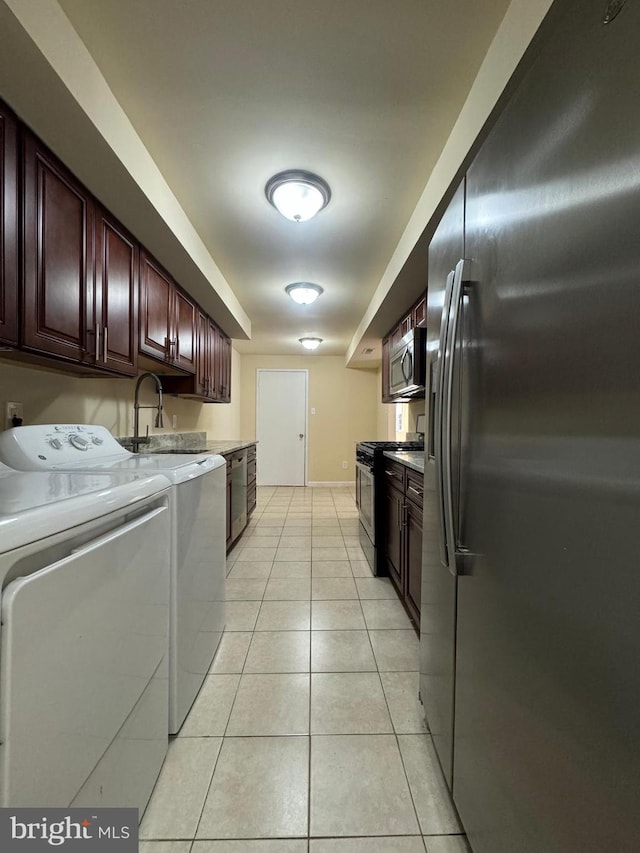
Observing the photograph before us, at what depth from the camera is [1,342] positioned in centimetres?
123

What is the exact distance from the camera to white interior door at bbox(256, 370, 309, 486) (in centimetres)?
666

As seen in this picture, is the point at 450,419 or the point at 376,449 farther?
the point at 376,449

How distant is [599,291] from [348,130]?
1.60 m

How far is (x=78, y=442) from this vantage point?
5.48 feet

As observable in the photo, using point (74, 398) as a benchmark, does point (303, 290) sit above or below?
above

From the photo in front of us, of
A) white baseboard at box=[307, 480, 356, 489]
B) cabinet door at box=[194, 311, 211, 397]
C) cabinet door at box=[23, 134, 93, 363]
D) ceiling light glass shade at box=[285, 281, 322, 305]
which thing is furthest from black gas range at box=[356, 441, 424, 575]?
white baseboard at box=[307, 480, 356, 489]

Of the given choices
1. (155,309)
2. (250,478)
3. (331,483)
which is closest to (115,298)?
(155,309)

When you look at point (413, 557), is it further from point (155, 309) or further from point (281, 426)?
point (281, 426)

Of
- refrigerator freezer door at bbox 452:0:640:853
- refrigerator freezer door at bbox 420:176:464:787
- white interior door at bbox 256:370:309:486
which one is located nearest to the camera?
refrigerator freezer door at bbox 452:0:640:853

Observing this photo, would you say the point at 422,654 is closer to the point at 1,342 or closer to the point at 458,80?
the point at 1,342

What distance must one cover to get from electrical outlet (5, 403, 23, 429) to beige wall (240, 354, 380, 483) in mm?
5020

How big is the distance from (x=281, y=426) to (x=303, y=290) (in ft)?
11.8

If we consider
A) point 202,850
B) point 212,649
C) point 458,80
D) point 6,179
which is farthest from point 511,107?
point 212,649

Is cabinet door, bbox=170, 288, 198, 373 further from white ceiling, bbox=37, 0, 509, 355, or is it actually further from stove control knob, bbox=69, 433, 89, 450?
stove control knob, bbox=69, 433, 89, 450
